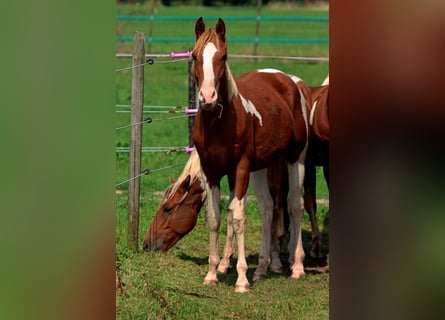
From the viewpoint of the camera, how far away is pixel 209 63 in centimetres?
476

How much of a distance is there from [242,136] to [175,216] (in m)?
1.27

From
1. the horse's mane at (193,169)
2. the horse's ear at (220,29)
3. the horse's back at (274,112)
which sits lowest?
the horse's mane at (193,169)

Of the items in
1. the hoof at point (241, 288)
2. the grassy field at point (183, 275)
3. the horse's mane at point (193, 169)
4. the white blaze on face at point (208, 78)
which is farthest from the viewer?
the horse's mane at point (193, 169)

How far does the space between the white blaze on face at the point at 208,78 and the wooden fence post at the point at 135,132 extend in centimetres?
154

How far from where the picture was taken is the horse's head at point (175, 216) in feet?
20.5

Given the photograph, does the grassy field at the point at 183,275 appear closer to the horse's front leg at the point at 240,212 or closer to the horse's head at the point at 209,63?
the horse's front leg at the point at 240,212

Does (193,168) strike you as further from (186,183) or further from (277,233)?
(277,233)

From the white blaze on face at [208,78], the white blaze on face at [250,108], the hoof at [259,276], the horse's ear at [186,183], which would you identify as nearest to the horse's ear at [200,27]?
the white blaze on face at [208,78]

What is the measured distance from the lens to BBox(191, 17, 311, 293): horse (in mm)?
4828

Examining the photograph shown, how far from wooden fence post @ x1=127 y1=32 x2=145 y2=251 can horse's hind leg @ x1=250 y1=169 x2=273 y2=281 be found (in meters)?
0.91

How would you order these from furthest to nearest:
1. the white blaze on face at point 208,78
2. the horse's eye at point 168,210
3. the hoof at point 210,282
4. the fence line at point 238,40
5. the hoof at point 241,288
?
the fence line at point 238,40
the horse's eye at point 168,210
the hoof at point 210,282
the hoof at point 241,288
the white blaze on face at point 208,78

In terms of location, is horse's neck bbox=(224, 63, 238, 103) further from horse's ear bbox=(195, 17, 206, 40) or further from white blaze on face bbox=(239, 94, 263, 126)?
horse's ear bbox=(195, 17, 206, 40)
